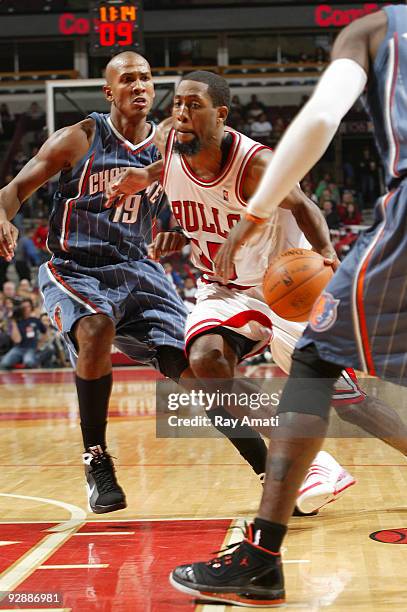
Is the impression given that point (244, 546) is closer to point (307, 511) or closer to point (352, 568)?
point (352, 568)

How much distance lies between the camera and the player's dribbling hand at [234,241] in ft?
8.75

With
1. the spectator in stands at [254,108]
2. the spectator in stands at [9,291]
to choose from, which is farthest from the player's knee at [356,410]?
the spectator in stands at [254,108]

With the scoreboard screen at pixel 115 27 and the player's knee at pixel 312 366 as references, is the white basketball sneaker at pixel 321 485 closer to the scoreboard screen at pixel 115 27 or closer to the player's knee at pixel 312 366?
the player's knee at pixel 312 366

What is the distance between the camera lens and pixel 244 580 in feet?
9.02

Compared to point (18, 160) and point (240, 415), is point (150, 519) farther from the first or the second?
point (18, 160)

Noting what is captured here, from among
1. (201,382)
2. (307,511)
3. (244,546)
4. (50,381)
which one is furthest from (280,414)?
(50,381)

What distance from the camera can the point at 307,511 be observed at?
416 cm

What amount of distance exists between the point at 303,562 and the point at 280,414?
2.84ft

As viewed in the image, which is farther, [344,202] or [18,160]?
[18,160]

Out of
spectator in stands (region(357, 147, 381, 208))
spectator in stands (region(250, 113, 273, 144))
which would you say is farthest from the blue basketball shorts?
spectator in stands (region(250, 113, 273, 144))

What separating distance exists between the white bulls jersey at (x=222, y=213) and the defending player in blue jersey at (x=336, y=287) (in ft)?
4.13

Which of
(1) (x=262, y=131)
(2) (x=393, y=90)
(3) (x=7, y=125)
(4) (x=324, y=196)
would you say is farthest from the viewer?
(3) (x=7, y=125)

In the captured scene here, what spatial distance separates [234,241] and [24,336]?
10.9 m

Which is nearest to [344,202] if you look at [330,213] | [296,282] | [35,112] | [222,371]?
[330,213]
